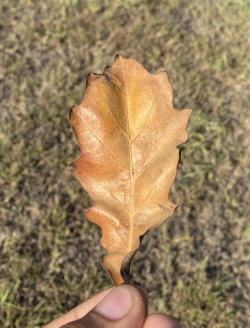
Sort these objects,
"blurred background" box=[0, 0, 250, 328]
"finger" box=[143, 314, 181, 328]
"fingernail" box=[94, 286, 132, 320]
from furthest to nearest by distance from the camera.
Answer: "blurred background" box=[0, 0, 250, 328]
"finger" box=[143, 314, 181, 328]
"fingernail" box=[94, 286, 132, 320]

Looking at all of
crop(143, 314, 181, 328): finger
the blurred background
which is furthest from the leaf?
the blurred background

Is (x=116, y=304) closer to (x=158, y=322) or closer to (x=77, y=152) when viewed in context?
(x=158, y=322)

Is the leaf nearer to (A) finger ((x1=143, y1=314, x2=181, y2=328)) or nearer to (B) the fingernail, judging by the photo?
(B) the fingernail

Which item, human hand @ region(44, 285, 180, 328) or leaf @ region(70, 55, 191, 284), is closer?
leaf @ region(70, 55, 191, 284)

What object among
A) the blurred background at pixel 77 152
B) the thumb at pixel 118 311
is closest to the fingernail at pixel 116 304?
the thumb at pixel 118 311

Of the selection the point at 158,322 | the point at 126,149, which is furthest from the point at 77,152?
the point at 126,149

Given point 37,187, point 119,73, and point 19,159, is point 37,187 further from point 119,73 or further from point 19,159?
point 119,73

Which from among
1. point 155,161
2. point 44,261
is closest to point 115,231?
point 155,161
